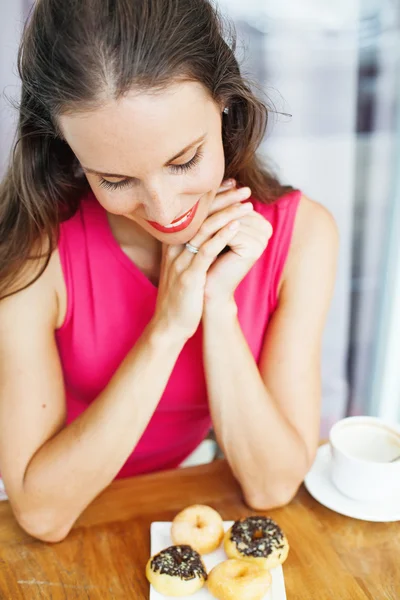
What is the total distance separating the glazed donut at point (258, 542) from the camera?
0.90 m

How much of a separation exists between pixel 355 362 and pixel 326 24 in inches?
42.5

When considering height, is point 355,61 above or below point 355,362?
above

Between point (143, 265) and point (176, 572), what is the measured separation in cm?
56

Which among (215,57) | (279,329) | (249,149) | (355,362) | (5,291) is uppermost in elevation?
(215,57)

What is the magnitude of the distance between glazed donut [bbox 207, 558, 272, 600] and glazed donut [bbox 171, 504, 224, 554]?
0.05 meters

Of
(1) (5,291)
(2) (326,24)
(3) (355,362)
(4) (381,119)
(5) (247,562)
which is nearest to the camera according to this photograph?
(5) (247,562)

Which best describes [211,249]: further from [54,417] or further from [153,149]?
[54,417]

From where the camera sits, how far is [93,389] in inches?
50.0

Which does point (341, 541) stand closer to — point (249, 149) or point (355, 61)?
point (249, 149)

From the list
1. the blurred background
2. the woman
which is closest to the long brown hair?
the woman

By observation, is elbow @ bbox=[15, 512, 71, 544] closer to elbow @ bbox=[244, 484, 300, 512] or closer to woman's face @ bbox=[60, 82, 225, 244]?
elbow @ bbox=[244, 484, 300, 512]

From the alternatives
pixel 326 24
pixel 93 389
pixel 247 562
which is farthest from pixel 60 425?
pixel 326 24

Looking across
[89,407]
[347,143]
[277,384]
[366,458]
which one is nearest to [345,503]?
[366,458]

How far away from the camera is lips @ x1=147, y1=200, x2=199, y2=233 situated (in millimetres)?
1024
